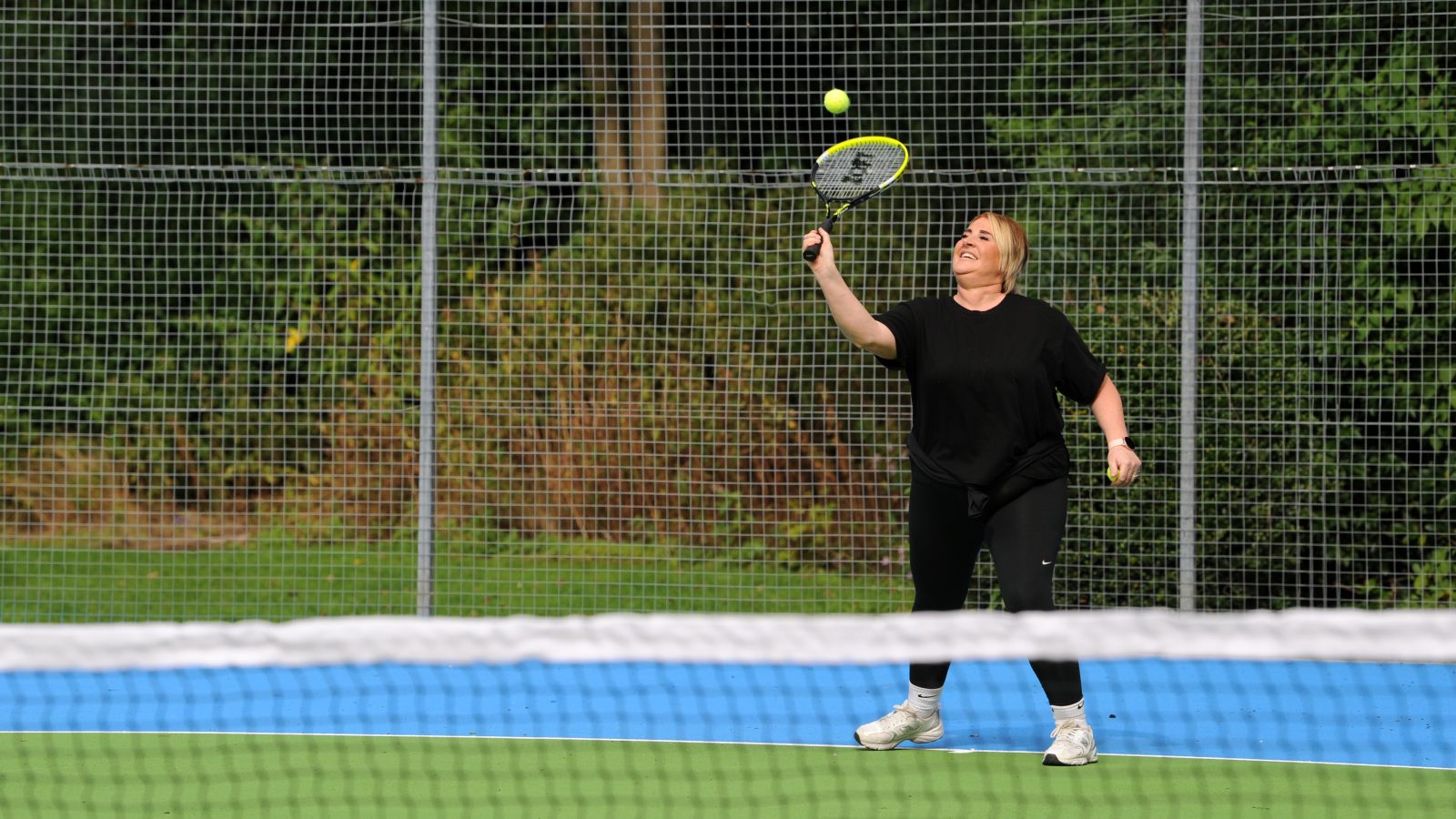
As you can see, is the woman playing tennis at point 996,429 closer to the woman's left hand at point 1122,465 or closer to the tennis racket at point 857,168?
the woman's left hand at point 1122,465

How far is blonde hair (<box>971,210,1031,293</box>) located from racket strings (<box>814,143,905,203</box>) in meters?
0.46

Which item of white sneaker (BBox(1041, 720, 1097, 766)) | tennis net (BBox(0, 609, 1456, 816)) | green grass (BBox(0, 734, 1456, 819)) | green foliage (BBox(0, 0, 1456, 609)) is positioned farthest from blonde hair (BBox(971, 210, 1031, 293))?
green foliage (BBox(0, 0, 1456, 609))

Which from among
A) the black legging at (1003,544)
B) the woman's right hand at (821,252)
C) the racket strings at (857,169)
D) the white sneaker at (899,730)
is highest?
the racket strings at (857,169)

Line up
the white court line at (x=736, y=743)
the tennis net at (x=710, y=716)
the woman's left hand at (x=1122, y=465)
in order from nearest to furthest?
the tennis net at (x=710, y=716) → the woman's left hand at (x=1122, y=465) → the white court line at (x=736, y=743)

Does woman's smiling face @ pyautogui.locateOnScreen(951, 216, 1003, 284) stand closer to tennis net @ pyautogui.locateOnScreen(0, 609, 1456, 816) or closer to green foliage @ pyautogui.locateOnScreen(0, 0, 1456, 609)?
tennis net @ pyautogui.locateOnScreen(0, 609, 1456, 816)

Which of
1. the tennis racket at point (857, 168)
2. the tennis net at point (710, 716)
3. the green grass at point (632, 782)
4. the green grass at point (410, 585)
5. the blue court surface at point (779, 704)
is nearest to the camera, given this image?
the tennis net at point (710, 716)

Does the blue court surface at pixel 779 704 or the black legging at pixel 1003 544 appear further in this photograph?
the blue court surface at pixel 779 704

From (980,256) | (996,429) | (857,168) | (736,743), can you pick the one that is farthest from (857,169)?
(736,743)

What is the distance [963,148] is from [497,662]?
652 centimetres

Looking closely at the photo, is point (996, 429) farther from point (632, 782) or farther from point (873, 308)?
point (873, 308)

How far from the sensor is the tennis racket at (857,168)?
5.13 meters

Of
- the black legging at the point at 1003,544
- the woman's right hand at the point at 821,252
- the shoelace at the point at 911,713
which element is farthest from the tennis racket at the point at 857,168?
the shoelace at the point at 911,713

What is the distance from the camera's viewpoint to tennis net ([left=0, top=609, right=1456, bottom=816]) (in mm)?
3059

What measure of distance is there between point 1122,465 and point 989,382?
424 millimetres
